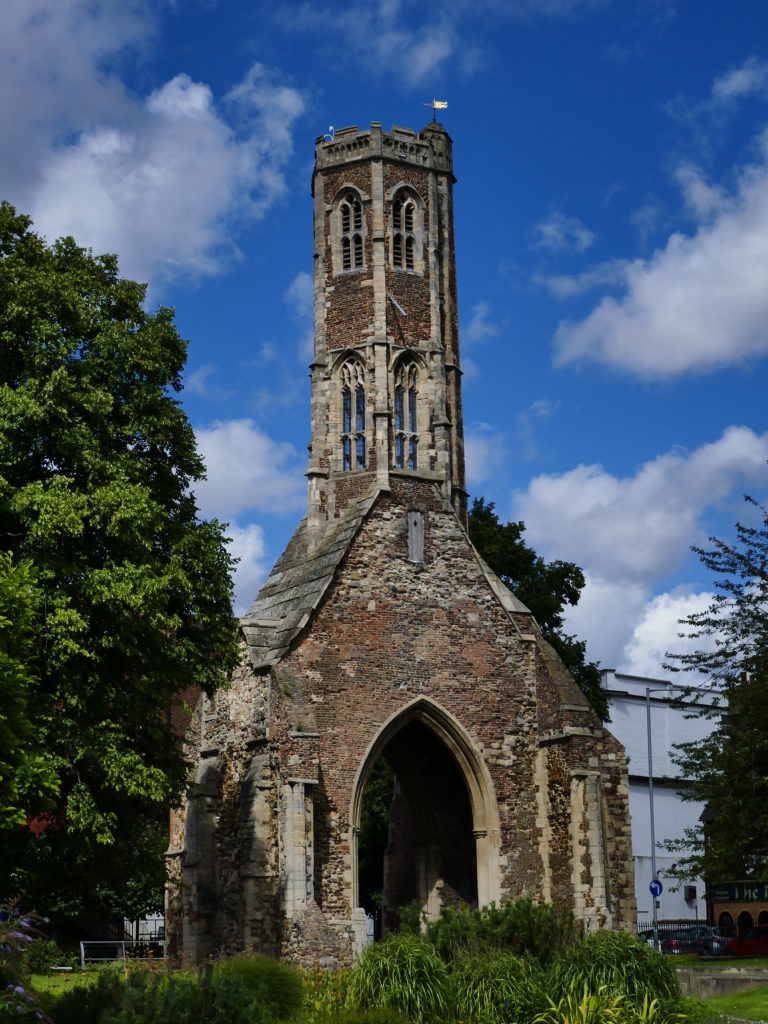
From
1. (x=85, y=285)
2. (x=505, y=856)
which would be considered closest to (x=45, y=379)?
(x=85, y=285)

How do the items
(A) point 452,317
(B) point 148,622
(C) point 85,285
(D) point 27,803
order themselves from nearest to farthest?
(D) point 27,803 → (B) point 148,622 → (C) point 85,285 → (A) point 452,317

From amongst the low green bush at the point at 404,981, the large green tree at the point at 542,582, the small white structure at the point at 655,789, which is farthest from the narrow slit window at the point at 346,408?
the small white structure at the point at 655,789

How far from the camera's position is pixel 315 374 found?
3053 cm

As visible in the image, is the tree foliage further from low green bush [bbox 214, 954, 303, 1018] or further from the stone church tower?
the stone church tower

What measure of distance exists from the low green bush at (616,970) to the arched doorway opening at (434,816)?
10436mm

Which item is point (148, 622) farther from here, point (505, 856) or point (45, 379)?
point (505, 856)

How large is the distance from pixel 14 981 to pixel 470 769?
17.3m

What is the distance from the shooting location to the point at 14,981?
10.6 m

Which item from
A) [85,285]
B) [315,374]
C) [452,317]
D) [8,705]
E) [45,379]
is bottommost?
[8,705]

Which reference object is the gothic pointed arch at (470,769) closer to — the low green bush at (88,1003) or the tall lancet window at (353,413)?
the tall lancet window at (353,413)

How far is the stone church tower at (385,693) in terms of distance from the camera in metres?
25.0

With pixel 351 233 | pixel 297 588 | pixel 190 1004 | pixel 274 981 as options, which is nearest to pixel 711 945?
pixel 297 588

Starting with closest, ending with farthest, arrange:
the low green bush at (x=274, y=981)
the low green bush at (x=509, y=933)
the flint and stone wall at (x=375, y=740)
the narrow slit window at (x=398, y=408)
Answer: the low green bush at (x=274, y=981), the low green bush at (x=509, y=933), the flint and stone wall at (x=375, y=740), the narrow slit window at (x=398, y=408)

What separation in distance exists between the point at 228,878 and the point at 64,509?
11.5m
